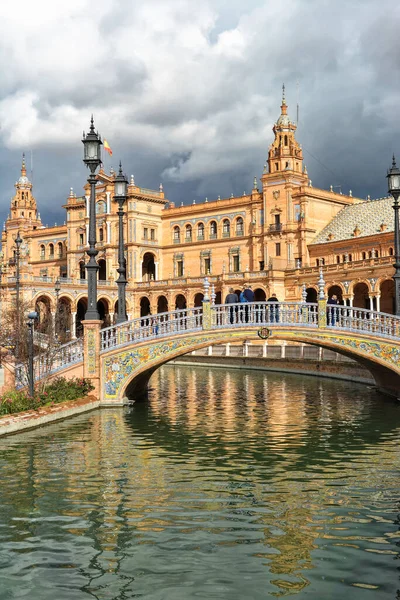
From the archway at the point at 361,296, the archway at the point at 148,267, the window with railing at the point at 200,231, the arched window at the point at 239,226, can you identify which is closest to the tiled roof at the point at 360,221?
the archway at the point at 361,296

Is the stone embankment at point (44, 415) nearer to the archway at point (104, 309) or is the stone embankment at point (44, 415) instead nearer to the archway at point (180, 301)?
the archway at point (104, 309)

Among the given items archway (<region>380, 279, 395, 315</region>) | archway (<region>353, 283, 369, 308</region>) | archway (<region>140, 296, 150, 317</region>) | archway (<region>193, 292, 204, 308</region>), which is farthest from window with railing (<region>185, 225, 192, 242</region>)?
archway (<region>380, 279, 395, 315</region>)

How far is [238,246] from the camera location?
6825 centimetres

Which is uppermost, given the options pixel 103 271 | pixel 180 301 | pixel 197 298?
pixel 103 271

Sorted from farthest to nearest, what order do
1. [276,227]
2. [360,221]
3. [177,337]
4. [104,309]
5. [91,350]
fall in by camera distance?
[104,309] → [276,227] → [360,221] → [177,337] → [91,350]

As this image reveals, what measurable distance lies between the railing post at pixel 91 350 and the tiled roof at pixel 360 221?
39.5m

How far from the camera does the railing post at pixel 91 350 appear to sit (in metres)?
21.5

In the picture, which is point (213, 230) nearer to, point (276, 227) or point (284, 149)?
point (276, 227)

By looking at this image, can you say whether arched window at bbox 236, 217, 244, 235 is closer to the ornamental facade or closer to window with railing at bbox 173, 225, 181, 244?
the ornamental facade

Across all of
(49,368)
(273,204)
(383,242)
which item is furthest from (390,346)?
(273,204)

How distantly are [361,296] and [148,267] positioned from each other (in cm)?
2765

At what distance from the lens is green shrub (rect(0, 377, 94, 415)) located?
1819 centimetres

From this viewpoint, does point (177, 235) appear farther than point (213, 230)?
Yes

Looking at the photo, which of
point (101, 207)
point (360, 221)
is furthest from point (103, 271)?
point (360, 221)
